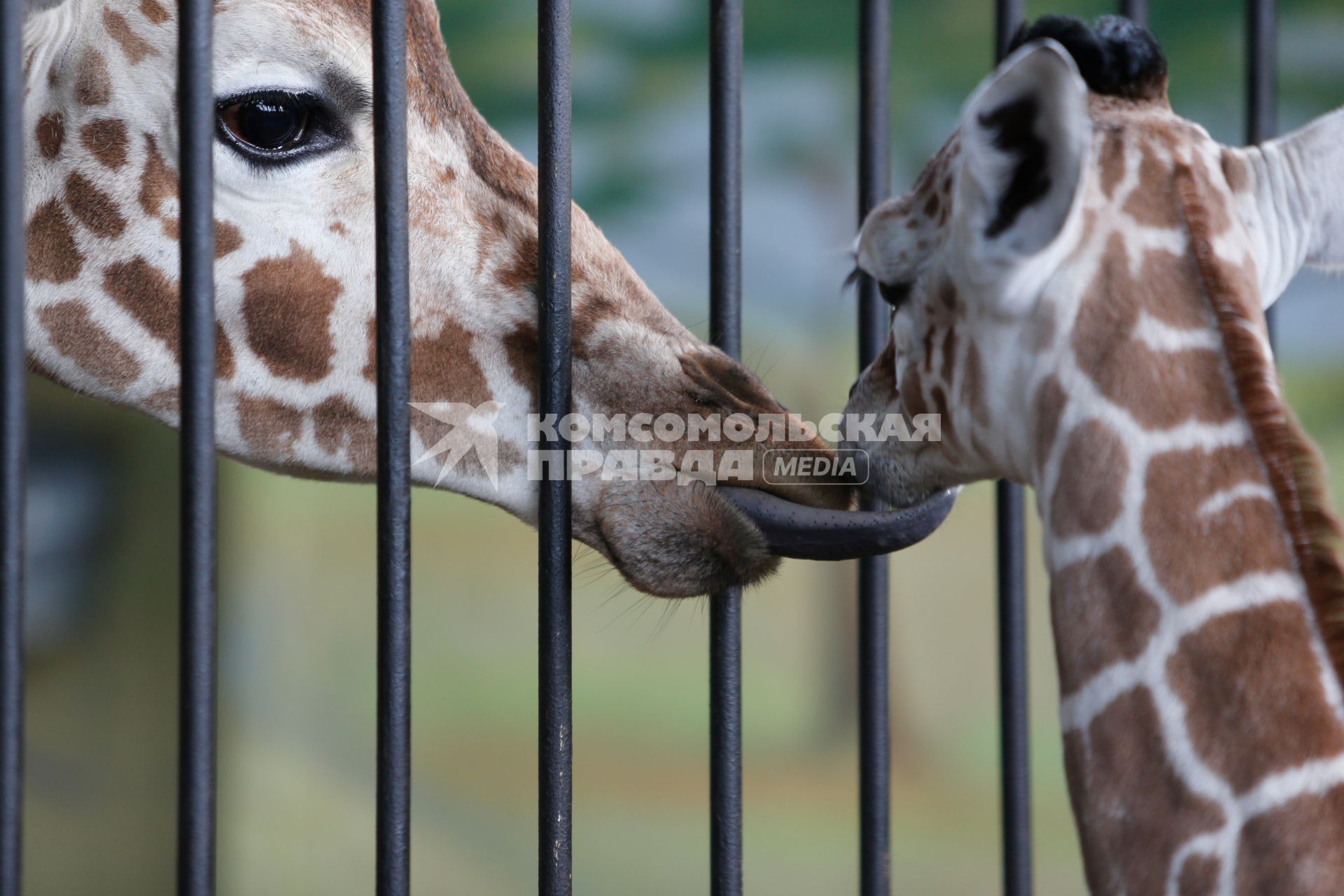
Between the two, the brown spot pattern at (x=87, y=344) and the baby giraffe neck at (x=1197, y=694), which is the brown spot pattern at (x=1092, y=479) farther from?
the brown spot pattern at (x=87, y=344)

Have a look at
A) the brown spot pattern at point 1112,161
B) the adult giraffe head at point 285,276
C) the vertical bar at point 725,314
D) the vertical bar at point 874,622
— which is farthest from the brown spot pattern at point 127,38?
the brown spot pattern at point 1112,161

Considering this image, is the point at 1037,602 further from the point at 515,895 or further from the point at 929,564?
the point at 515,895

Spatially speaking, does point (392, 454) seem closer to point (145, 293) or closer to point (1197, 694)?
point (145, 293)

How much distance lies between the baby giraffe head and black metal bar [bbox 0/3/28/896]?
0.80m

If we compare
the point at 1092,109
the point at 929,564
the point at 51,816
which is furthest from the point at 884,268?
the point at 51,816

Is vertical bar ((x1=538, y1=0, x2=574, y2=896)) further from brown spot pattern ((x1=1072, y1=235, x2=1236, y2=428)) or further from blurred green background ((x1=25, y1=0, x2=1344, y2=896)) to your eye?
blurred green background ((x1=25, y1=0, x2=1344, y2=896))

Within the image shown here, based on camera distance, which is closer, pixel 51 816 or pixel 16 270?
pixel 16 270

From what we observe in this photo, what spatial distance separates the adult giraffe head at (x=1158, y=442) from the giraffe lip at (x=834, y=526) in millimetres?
172

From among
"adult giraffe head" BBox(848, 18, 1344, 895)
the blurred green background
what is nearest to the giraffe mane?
"adult giraffe head" BBox(848, 18, 1344, 895)

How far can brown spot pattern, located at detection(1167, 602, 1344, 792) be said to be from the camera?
82 cm

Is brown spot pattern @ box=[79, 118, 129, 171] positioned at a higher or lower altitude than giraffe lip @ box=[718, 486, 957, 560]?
higher

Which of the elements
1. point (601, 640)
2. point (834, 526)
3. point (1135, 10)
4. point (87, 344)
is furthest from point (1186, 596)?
point (601, 640)

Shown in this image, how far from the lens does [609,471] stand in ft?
4.22

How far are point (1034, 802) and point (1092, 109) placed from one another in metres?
2.43
